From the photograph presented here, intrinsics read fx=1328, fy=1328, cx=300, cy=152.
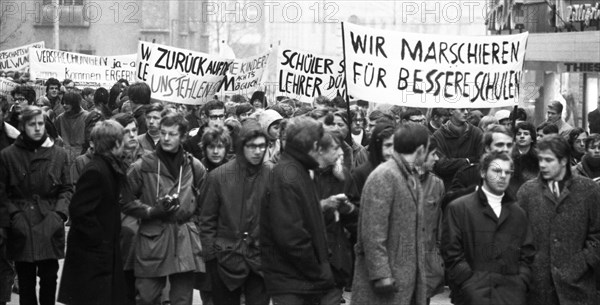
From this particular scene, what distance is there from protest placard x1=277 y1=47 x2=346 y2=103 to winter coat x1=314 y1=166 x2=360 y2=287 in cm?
877

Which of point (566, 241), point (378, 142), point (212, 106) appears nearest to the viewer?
point (566, 241)

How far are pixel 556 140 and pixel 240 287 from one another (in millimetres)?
2477

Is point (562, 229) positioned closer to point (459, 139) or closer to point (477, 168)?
point (477, 168)

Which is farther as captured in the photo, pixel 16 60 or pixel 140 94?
pixel 16 60

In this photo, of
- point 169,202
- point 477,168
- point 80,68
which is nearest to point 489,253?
point 477,168

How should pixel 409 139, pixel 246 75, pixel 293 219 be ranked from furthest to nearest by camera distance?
1. pixel 246 75
2. pixel 409 139
3. pixel 293 219

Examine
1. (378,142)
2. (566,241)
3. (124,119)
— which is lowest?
(566,241)

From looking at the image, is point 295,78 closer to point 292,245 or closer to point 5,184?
point 5,184

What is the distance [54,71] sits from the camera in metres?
29.1

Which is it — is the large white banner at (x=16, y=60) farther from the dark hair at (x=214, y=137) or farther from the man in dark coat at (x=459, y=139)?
the dark hair at (x=214, y=137)

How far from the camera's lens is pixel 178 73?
1658 centimetres

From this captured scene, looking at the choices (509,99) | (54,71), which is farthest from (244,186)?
(54,71)

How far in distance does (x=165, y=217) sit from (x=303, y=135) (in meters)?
1.67

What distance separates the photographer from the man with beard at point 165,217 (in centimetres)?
959
